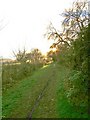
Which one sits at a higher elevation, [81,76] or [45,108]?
[81,76]

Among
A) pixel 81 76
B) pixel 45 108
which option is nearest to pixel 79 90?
pixel 81 76

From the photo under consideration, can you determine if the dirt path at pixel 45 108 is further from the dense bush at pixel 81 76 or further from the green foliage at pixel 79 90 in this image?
the dense bush at pixel 81 76

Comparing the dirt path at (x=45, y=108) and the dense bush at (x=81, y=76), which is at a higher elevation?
the dense bush at (x=81, y=76)

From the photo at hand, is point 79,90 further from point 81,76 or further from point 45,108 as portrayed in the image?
point 45,108

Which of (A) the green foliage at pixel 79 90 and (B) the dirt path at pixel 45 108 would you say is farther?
(B) the dirt path at pixel 45 108

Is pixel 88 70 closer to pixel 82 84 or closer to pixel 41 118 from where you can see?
pixel 82 84

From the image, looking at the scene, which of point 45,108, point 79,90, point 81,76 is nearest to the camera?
point 81,76

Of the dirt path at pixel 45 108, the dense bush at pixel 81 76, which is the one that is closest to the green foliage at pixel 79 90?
the dense bush at pixel 81 76

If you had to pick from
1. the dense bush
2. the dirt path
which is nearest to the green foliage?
the dense bush

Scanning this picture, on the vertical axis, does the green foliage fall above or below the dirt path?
above

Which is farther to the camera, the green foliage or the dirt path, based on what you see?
the dirt path

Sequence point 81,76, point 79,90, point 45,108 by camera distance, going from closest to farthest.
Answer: point 81,76 < point 79,90 < point 45,108

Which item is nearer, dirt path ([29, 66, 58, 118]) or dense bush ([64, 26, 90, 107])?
dense bush ([64, 26, 90, 107])

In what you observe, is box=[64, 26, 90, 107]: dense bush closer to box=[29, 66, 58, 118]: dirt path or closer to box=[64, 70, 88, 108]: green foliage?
box=[64, 70, 88, 108]: green foliage
